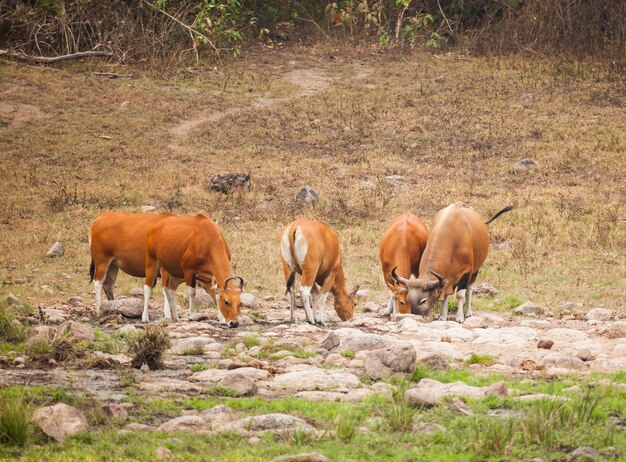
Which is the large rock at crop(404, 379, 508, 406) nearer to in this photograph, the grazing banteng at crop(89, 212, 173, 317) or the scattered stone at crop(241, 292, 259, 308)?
the scattered stone at crop(241, 292, 259, 308)

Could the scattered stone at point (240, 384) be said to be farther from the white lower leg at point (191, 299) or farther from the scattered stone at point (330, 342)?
the white lower leg at point (191, 299)

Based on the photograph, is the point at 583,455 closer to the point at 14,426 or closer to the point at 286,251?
the point at 14,426

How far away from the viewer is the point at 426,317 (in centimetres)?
1456

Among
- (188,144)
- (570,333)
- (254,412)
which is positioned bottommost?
(188,144)

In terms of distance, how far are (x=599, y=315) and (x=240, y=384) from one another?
6.73 m

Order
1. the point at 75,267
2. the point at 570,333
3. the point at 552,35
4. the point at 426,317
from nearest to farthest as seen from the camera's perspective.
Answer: the point at 570,333, the point at 426,317, the point at 75,267, the point at 552,35

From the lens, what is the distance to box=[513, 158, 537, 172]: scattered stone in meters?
25.4

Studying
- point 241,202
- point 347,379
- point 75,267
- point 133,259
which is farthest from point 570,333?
point 241,202

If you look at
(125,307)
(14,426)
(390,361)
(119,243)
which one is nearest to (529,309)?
(125,307)

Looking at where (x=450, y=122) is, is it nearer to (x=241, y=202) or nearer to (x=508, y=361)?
(x=241, y=202)

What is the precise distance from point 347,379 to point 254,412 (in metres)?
1.30

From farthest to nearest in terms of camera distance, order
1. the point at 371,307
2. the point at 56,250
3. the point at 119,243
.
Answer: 1. the point at 56,250
2. the point at 371,307
3. the point at 119,243

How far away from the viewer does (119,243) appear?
Result: 14.9 m

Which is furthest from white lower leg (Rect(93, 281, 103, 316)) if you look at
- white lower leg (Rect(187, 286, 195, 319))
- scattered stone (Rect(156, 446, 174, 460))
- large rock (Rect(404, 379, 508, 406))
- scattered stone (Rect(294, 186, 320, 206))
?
scattered stone (Rect(294, 186, 320, 206))
